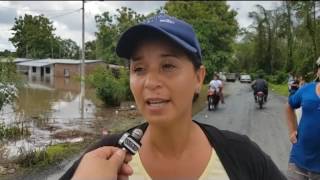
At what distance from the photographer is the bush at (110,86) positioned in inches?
941

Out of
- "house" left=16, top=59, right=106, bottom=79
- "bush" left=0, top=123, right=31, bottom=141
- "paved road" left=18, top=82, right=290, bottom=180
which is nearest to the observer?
"paved road" left=18, top=82, right=290, bottom=180

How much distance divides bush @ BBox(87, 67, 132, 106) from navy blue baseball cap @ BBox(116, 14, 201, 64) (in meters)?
22.1

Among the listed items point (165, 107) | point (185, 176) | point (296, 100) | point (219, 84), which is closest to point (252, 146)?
point (185, 176)

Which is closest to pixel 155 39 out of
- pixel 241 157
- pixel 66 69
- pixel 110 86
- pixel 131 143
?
pixel 131 143

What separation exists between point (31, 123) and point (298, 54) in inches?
552

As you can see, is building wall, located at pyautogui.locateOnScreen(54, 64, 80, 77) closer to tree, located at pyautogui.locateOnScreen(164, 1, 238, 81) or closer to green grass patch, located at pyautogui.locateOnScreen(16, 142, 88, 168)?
tree, located at pyautogui.locateOnScreen(164, 1, 238, 81)

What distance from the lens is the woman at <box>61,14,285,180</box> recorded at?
156 centimetres

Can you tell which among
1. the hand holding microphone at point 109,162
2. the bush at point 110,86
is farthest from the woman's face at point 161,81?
the bush at point 110,86

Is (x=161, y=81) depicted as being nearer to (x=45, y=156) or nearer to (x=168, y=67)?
(x=168, y=67)

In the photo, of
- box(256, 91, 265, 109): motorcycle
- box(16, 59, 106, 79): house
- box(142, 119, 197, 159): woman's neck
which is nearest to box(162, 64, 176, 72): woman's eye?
box(142, 119, 197, 159): woman's neck

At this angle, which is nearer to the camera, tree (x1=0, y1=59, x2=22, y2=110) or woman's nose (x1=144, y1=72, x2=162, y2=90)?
woman's nose (x1=144, y1=72, x2=162, y2=90)

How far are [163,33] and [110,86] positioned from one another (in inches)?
895

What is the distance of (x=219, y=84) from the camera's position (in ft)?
70.4

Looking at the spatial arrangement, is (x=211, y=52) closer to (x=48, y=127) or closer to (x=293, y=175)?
(x=48, y=127)
